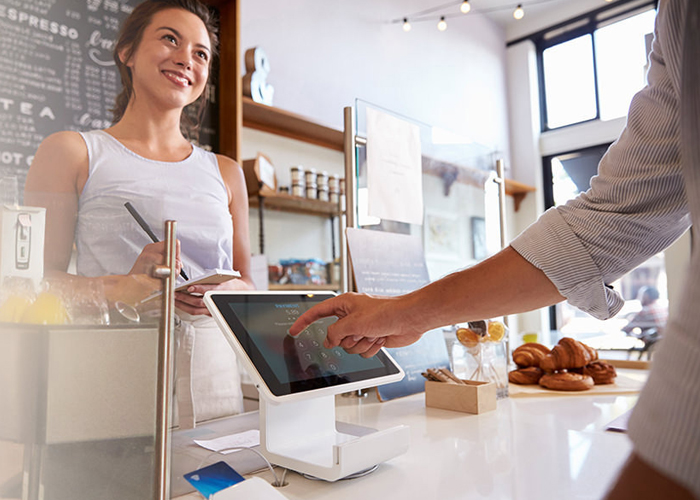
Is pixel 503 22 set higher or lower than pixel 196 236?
higher

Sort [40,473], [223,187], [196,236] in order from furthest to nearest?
[223,187], [196,236], [40,473]

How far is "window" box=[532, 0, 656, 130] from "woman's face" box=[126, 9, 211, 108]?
4320 mm

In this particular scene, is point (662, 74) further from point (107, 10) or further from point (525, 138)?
point (525, 138)

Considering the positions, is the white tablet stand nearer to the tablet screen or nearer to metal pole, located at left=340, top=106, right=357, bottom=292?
the tablet screen

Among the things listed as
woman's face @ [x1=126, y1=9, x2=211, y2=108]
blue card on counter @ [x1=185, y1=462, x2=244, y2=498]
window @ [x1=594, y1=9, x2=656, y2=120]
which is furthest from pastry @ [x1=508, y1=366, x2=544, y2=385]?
window @ [x1=594, y1=9, x2=656, y2=120]

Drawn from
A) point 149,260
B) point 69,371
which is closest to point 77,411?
point 69,371

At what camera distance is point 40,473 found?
44 centimetres

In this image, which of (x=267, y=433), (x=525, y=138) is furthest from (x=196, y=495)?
(x=525, y=138)

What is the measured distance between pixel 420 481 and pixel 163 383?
42 centimetres

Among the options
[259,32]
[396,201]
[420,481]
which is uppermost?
[259,32]

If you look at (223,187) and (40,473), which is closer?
(40,473)

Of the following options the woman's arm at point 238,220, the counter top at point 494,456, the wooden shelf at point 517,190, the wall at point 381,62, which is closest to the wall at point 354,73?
the wall at point 381,62

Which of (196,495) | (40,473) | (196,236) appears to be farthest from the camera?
(196,236)

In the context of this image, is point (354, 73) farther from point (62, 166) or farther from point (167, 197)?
point (62, 166)
